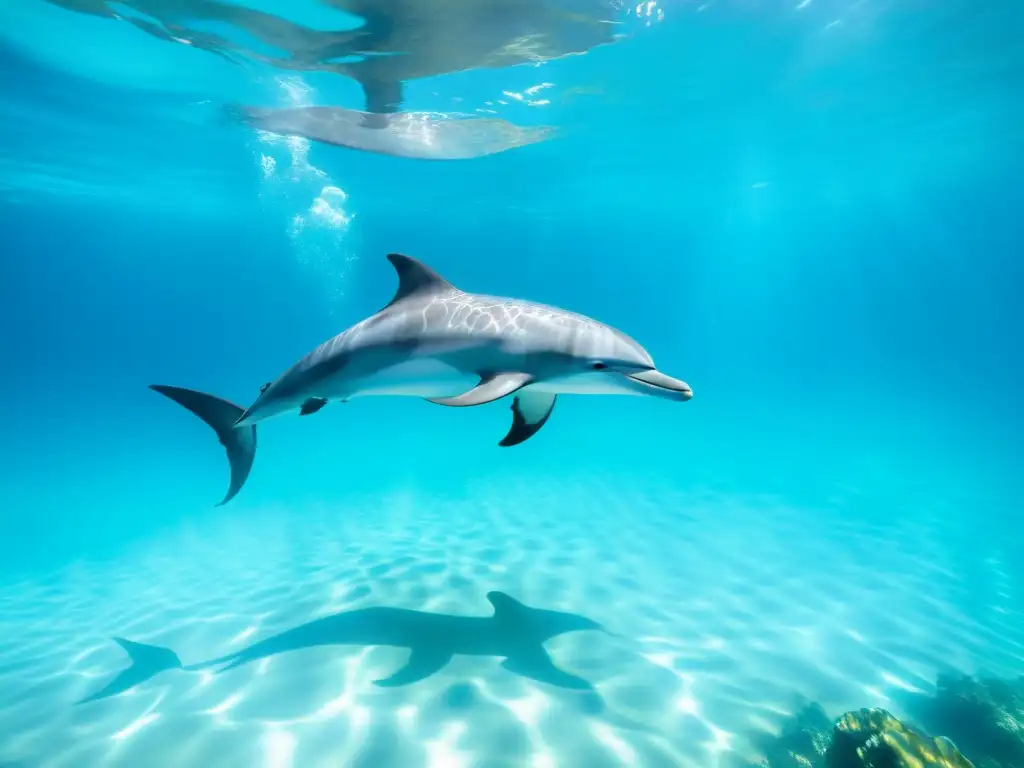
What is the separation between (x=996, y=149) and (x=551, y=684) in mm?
37072

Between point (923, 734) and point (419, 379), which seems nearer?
point (923, 734)

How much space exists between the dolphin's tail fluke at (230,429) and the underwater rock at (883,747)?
6.36 meters

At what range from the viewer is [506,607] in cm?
646

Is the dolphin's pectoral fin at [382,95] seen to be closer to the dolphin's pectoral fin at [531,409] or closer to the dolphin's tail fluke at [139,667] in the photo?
the dolphin's pectoral fin at [531,409]

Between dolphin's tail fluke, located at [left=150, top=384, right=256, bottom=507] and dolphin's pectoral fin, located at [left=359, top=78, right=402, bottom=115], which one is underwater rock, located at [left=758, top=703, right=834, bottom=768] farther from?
dolphin's pectoral fin, located at [left=359, top=78, right=402, bottom=115]

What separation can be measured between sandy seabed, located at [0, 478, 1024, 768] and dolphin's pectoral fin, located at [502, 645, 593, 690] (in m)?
0.11

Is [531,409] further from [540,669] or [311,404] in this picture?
[540,669]

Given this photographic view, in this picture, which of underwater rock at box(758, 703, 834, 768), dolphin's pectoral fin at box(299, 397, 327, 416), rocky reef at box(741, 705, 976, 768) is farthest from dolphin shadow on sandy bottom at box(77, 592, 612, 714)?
dolphin's pectoral fin at box(299, 397, 327, 416)

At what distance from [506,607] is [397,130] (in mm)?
16740

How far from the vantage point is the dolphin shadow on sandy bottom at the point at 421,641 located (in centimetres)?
501

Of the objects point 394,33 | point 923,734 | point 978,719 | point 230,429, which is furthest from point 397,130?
point 978,719

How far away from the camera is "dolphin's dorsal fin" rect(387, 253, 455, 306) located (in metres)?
5.24

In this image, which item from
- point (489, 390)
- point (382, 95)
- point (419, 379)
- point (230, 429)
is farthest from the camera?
point (382, 95)

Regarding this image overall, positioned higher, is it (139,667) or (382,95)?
(382,95)
